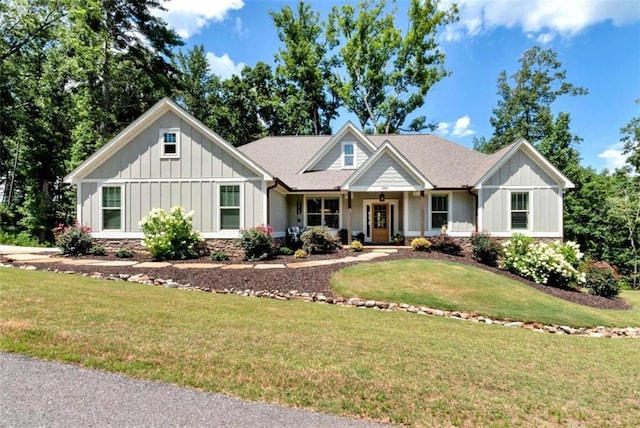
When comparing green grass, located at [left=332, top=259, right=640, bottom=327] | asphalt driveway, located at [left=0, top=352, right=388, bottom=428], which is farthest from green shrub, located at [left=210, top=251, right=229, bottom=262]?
asphalt driveway, located at [left=0, top=352, right=388, bottom=428]

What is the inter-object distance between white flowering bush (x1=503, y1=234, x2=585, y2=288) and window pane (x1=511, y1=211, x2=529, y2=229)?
211 cm

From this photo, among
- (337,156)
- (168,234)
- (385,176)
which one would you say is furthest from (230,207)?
(385,176)

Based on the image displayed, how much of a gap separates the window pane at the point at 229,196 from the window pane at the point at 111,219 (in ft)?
14.5

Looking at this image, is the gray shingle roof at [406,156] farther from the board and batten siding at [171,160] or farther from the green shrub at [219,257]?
the green shrub at [219,257]

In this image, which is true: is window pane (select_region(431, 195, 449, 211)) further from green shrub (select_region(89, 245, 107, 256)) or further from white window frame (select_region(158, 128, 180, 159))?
green shrub (select_region(89, 245, 107, 256))

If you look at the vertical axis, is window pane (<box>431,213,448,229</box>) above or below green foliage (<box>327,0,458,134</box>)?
below

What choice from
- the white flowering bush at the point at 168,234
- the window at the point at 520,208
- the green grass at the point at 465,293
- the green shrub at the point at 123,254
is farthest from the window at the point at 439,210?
the green shrub at the point at 123,254

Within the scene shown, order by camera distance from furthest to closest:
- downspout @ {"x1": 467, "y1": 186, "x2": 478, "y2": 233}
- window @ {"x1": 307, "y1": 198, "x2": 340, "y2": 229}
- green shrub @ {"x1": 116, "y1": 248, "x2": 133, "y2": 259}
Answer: window @ {"x1": 307, "y1": 198, "x2": 340, "y2": 229}, downspout @ {"x1": 467, "y1": 186, "x2": 478, "y2": 233}, green shrub @ {"x1": 116, "y1": 248, "x2": 133, "y2": 259}

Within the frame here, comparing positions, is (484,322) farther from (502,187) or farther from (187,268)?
(502,187)

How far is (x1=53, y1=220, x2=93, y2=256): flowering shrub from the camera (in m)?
13.0

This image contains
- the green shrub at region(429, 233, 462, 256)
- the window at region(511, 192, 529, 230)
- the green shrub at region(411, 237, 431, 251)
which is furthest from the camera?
the window at region(511, 192, 529, 230)

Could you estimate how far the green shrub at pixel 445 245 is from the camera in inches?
589

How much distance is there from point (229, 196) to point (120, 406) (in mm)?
11394

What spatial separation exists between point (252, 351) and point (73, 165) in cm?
2416
